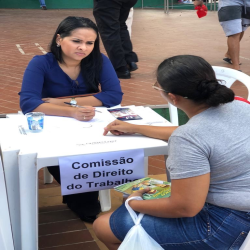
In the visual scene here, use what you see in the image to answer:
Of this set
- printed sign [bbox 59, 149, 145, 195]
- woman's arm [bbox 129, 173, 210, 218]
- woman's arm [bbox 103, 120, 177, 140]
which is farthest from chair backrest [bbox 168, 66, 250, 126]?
woman's arm [bbox 129, 173, 210, 218]

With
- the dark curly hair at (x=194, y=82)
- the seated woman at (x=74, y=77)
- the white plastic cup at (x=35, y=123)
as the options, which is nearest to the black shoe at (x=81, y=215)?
the seated woman at (x=74, y=77)

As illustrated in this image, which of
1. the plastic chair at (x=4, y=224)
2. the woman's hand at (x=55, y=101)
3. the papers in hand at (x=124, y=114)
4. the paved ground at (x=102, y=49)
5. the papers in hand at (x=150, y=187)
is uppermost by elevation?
the woman's hand at (x=55, y=101)

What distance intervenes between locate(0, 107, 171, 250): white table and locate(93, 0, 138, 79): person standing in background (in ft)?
10.5

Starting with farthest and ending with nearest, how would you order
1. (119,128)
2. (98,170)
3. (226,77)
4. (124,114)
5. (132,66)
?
1. (132,66)
2. (226,77)
3. (124,114)
4. (119,128)
5. (98,170)

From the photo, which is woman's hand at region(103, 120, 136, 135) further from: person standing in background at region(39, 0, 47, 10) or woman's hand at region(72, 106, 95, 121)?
person standing in background at region(39, 0, 47, 10)

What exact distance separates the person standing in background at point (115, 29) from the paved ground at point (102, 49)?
24cm

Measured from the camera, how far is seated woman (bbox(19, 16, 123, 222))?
2.59m

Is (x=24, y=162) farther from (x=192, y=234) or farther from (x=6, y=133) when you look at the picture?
(x=192, y=234)

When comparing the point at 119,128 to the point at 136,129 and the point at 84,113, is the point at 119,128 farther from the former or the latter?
the point at 84,113

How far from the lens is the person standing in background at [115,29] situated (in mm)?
5043

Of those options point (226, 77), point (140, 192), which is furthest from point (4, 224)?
point (226, 77)

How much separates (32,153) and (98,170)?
0.27m

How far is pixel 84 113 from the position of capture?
2268mm

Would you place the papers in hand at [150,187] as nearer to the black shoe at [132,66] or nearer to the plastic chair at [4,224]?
the plastic chair at [4,224]
